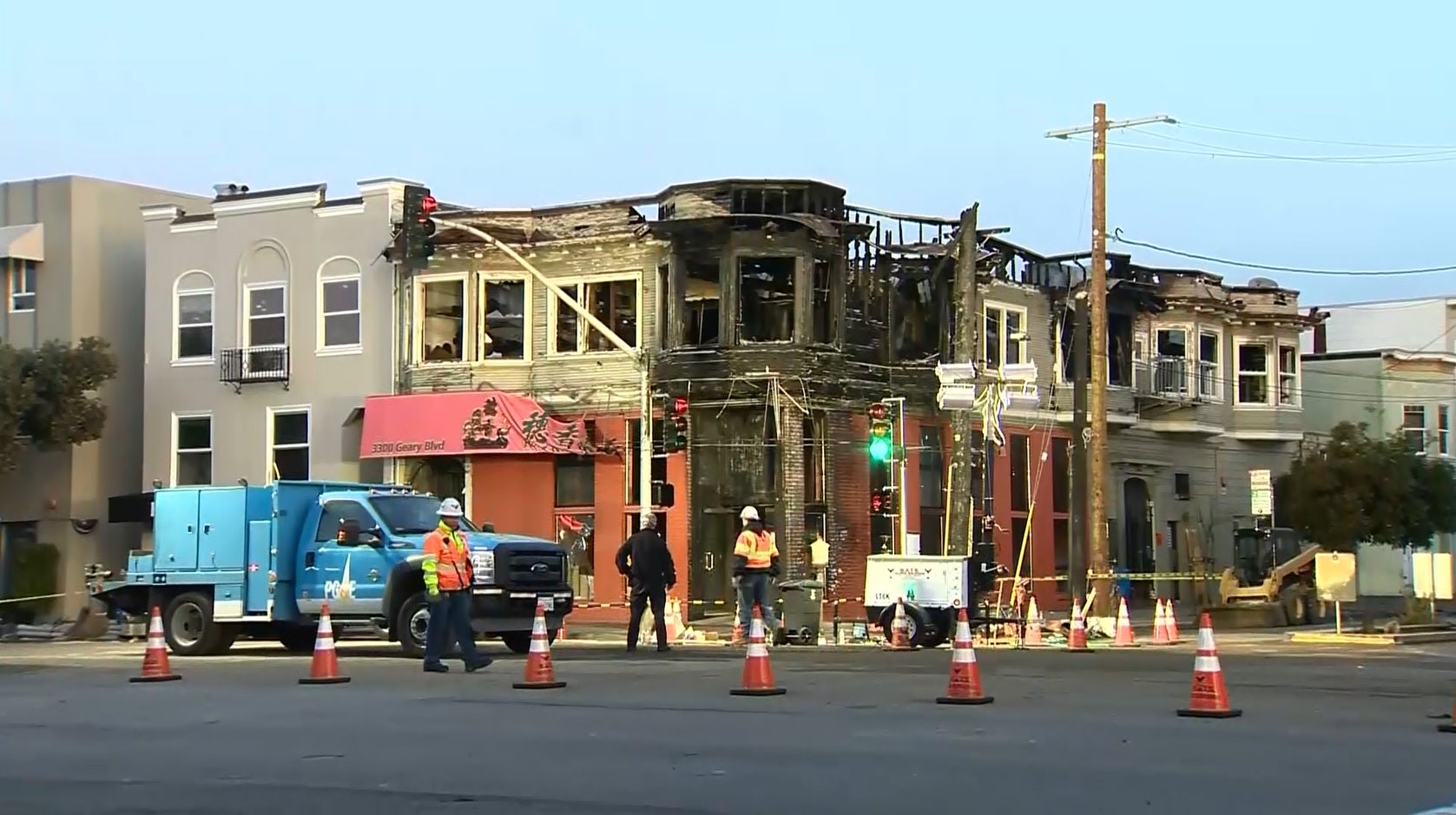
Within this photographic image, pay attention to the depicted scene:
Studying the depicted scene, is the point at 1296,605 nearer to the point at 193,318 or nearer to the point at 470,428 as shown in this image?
the point at 470,428

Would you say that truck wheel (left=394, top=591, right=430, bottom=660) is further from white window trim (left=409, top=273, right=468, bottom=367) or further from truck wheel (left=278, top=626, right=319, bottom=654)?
white window trim (left=409, top=273, right=468, bottom=367)

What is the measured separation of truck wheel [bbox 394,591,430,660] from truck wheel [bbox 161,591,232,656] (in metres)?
3.73

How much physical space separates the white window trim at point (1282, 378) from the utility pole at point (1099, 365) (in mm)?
19232

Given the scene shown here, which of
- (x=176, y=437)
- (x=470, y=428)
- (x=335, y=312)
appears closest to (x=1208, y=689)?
(x=470, y=428)

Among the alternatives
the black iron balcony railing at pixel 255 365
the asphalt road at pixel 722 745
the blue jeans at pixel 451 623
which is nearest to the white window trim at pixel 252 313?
the black iron balcony railing at pixel 255 365

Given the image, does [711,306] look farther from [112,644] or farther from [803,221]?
[112,644]

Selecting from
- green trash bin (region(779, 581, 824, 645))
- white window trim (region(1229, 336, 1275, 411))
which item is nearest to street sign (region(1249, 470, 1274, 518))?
green trash bin (region(779, 581, 824, 645))

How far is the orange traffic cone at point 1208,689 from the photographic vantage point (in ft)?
45.9

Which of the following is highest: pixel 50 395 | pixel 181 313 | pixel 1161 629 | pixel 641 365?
pixel 181 313

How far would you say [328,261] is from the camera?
42.0m

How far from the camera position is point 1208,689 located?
1412 cm

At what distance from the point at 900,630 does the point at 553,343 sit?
52.2 ft

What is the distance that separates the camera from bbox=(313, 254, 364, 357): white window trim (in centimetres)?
4169

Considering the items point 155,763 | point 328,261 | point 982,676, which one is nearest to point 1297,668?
point 982,676
